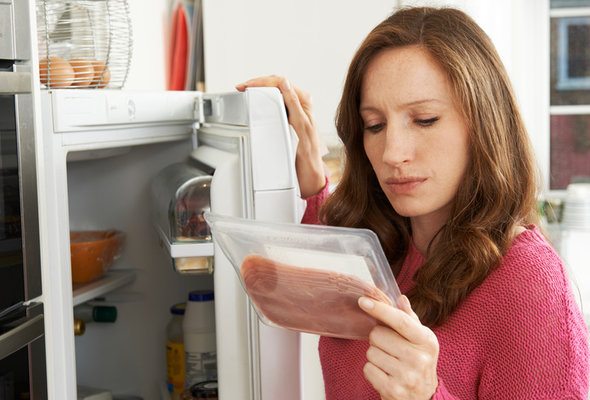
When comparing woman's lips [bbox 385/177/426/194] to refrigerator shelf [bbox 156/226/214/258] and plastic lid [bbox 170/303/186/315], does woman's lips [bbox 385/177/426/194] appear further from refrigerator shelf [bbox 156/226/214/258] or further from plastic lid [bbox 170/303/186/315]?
plastic lid [bbox 170/303/186/315]

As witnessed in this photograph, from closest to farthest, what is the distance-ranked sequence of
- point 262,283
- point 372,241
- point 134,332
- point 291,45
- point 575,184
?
point 372,241
point 262,283
point 134,332
point 291,45
point 575,184

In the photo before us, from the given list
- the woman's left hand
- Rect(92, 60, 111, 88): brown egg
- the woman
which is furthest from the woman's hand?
the woman's left hand

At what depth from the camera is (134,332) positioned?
6.52 ft

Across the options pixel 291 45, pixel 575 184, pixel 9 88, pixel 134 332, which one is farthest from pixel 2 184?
pixel 575 184

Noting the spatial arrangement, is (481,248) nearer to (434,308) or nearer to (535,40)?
(434,308)

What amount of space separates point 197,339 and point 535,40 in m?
2.16

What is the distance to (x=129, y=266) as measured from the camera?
1.96m

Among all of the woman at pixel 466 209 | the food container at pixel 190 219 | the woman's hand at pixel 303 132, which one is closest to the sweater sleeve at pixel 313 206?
the woman's hand at pixel 303 132

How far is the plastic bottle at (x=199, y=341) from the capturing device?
69.3 inches

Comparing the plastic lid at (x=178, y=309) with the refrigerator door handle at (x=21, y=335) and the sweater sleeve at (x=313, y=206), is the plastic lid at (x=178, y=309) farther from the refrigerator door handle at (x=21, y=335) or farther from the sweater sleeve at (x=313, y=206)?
the refrigerator door handle at (x=21, y=335)

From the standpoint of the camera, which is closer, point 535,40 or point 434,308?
point 434,308

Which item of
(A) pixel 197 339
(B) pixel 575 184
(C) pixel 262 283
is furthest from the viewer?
(B) pixel 575 184

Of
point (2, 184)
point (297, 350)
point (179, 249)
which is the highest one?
point (2, 184)

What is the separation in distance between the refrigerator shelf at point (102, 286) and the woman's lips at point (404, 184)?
2.13ft
